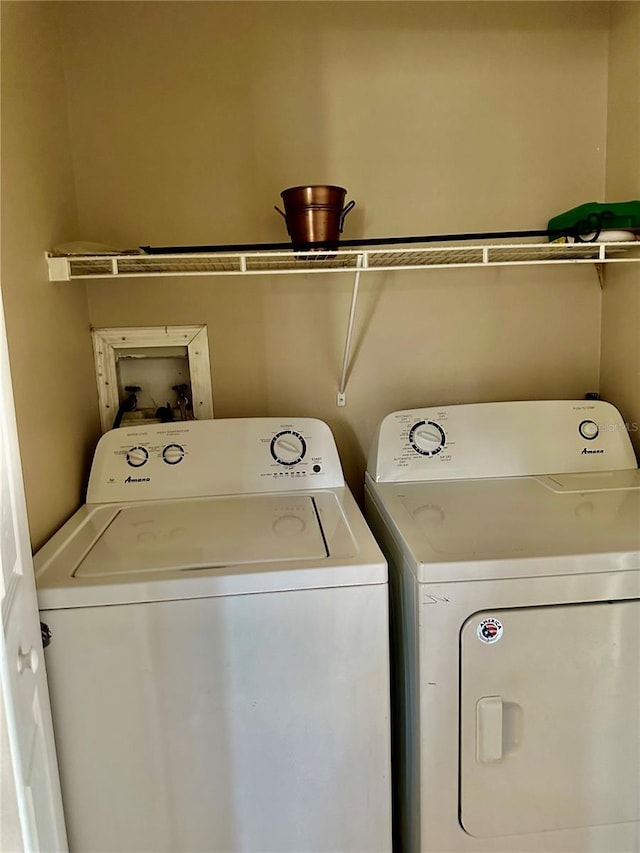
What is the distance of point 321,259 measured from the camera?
5.33ft

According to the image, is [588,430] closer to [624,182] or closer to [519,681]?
[624,182]

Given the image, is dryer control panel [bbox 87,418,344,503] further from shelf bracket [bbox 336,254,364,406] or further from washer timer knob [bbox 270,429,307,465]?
shelf bracket [bbox 336,254,364,406]

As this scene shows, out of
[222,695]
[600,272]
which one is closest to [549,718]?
[222,695]

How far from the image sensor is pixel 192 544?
1237 mm

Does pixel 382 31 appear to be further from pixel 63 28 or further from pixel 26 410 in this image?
pixel 26 410

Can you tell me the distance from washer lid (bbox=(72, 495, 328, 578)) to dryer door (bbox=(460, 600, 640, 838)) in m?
0.39

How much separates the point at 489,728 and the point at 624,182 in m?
1.51

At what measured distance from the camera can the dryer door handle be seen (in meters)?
1.13

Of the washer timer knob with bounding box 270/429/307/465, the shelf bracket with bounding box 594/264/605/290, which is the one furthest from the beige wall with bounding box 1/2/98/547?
the shelf bracket with bounding box 594/264/605/290

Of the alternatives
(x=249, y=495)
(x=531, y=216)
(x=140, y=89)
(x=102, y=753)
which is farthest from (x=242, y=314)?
(x=102, y=753)

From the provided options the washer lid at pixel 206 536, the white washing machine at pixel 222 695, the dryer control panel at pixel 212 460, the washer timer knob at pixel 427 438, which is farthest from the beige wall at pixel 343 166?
the white washing machine at pixel 222 695

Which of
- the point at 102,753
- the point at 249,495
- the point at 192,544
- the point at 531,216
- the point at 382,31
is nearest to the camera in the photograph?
the point at 102,753

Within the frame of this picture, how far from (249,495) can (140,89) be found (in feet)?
3.87

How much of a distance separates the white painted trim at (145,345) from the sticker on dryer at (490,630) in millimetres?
1037
